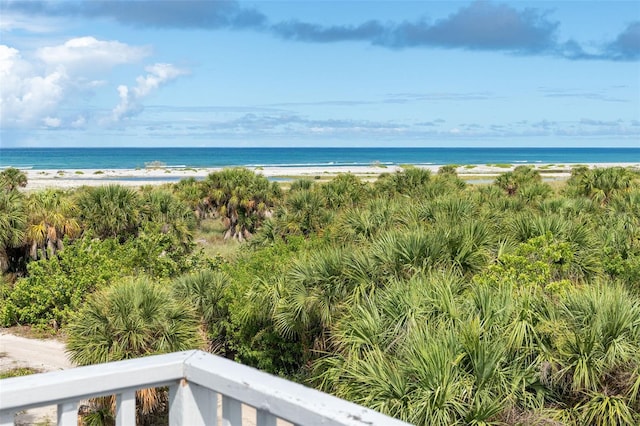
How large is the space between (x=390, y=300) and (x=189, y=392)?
7.14 meters

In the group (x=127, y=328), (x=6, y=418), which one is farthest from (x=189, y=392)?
(x=127, y=328)

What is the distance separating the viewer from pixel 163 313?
11453 mm

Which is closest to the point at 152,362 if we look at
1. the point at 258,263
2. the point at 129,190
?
the point at 258,263

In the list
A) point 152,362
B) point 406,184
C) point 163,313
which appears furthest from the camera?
point 406,184

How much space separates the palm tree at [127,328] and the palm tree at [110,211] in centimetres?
1217

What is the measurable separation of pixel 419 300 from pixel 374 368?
1608 mm

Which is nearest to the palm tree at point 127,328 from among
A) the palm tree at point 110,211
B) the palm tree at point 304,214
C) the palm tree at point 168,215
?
the palm tree at point 304,214

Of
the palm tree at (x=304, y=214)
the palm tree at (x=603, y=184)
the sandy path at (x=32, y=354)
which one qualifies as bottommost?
the sandy path at (x=32, y=354)

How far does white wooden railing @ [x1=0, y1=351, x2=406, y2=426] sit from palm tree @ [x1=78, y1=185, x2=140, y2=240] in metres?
21.9

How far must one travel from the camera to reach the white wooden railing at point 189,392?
76.3 inches

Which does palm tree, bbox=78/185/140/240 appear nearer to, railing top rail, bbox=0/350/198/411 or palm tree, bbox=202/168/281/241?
palm tree, bbox=202/168/281/241

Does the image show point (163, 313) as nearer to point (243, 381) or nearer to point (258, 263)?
point (258, 263)

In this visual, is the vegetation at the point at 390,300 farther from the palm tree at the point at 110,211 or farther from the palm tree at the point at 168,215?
the palm tree at the point at 168,215

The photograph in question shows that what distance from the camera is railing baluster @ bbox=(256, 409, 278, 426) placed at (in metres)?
2.07
